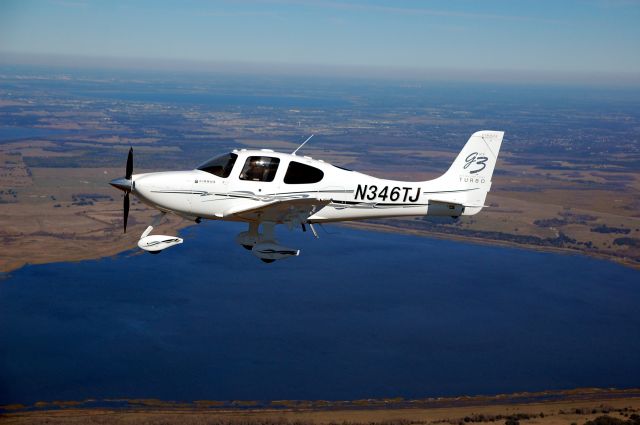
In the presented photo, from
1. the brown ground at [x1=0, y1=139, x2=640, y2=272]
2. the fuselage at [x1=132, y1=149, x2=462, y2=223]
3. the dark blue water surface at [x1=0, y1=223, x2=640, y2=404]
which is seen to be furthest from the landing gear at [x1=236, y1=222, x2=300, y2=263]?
the brown ground at [x1=0, y1=139, x2=640, y2=272]

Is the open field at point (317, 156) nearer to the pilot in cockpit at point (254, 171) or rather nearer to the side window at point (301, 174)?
the pilot in cockpit at point (254, 171)

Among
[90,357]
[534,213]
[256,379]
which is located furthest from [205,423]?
[534,213]

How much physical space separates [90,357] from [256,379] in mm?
9323

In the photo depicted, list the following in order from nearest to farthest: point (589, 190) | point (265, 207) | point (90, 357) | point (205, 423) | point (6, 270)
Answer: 1. point (265, 207)
2. point (205, 423)
3. point (90, 357)
4. point (6, 270)
5. point (589, 190)

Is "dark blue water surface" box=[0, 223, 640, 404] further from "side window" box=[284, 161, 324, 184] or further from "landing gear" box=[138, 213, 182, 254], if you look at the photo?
"side window" box=[284, 161, 324, 184]

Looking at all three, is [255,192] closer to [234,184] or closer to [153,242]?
[234,184]

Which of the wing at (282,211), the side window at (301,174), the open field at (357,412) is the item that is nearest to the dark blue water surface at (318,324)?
the open field at (357,412)

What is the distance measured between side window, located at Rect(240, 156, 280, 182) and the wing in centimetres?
56

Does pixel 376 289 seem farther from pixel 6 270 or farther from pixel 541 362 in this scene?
pixel 6 270

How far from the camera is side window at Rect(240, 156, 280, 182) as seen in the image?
14.1 meters

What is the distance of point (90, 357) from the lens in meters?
41.5

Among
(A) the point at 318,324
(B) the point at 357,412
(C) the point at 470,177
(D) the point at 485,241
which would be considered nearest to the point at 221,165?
(C) the point at 470,177

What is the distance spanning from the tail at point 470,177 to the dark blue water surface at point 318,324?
79.1 feet

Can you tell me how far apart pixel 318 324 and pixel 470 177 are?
34.3m
